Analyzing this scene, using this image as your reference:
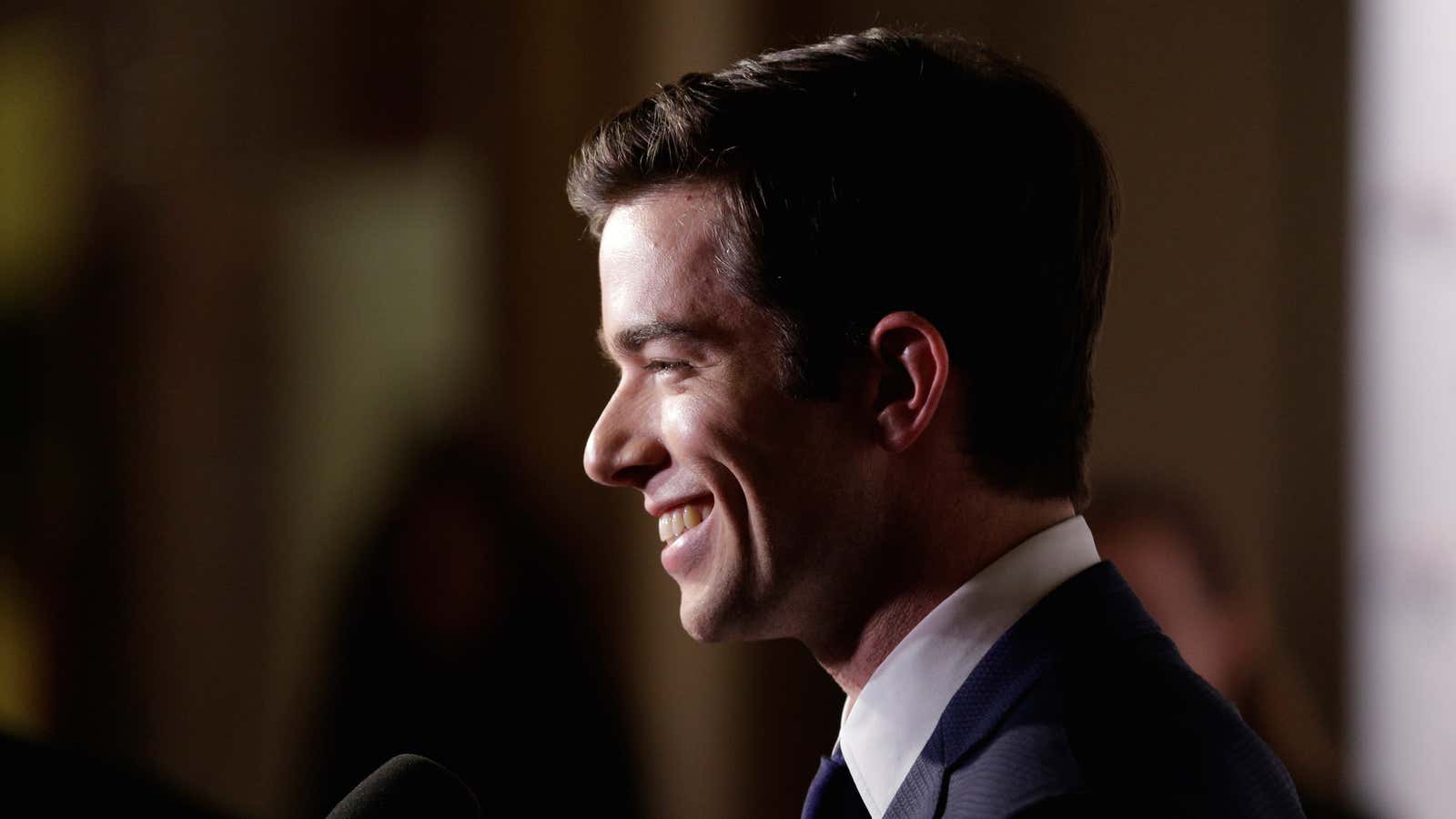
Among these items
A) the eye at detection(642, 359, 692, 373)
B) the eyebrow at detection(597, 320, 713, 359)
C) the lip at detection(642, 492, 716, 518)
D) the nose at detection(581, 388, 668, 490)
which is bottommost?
the lip at detection(642, 492, 716, 518)

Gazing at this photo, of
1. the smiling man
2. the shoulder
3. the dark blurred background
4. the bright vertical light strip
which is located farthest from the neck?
the bright vertical light strip

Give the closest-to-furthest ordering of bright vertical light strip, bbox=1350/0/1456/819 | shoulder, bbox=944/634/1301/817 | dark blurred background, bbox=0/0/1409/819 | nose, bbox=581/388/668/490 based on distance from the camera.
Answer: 1. shoulder, bbox=944/634/1301/817
2. nose, bbox=581/388/668/490
3. dark blurred background, bbox=0/0/1409/819
4. bright vertical light strip, bbox=1350/0/1456/819

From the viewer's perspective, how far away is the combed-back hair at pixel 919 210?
0.87 m

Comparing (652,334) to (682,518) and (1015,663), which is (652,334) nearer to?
(682,518)

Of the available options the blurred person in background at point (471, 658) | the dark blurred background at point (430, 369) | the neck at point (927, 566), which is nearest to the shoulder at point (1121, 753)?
the neck at point (927, 566)

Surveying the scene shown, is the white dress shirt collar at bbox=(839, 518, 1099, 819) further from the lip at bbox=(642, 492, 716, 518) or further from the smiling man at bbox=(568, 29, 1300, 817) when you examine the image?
the lip at bbox=(642, 492, 716, 518)

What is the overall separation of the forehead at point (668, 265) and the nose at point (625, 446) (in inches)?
2.3

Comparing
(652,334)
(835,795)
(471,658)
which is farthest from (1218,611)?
(652,334)

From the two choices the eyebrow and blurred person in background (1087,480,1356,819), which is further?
blurred person in background (1087,480,1356,819)

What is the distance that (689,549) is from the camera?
0.90 meters

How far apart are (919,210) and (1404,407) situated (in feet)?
5.52

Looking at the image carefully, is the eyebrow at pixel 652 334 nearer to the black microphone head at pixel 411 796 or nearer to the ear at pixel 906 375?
the ear at pixel 906 375

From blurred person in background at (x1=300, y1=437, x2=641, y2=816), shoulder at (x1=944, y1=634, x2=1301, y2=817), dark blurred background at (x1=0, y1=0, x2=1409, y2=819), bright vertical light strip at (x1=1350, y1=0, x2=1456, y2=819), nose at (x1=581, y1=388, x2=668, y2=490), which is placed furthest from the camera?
blurred person in background at (x1=300, y1=437, x2=641, y2=816)

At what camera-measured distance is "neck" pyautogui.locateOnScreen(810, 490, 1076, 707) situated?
2.81ft
